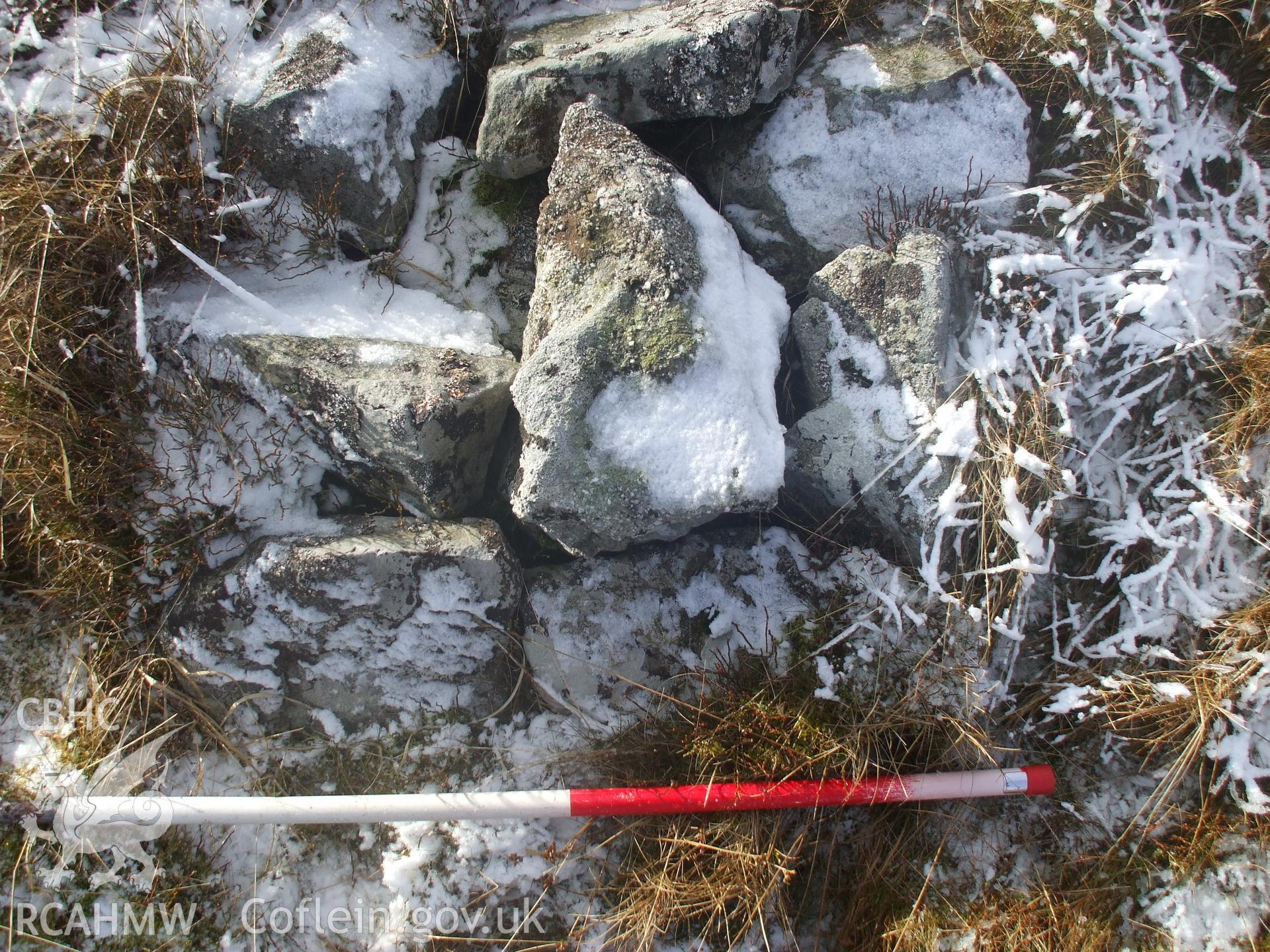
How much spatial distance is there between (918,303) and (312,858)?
9.27 feet

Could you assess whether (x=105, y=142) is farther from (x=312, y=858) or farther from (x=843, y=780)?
(x=843, y=780)

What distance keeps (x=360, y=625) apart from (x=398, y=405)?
76cm

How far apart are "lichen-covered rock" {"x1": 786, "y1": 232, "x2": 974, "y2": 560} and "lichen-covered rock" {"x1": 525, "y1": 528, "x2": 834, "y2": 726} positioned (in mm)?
342

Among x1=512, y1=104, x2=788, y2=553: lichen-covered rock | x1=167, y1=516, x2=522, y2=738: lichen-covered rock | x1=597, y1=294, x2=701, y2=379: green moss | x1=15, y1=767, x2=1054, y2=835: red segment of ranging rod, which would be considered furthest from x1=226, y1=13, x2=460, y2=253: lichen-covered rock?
x1=15, y1=767, x2=1054, y2=835: red segment of ranging rod

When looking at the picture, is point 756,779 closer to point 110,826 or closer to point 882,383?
point 882,383

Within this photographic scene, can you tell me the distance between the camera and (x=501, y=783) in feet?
8.41

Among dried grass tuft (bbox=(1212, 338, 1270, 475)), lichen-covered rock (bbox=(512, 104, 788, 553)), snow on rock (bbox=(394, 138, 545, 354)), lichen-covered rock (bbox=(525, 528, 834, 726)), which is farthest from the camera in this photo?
snow on rock (bbox=(394, 138, 545, 354))

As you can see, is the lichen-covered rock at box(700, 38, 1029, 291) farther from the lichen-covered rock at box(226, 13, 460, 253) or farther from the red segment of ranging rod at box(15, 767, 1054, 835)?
the red segment of ranging rod at box(15, 767, 1054, 835)

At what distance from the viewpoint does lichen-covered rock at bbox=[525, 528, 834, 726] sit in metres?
2.61

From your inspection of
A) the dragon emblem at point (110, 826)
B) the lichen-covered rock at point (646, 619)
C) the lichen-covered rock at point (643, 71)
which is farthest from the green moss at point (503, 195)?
the dragon emblem at point (110, 826)

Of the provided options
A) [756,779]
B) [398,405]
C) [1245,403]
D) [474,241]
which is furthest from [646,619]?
[1245,403]

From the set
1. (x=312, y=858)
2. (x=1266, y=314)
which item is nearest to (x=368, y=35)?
(x=312, y=858)

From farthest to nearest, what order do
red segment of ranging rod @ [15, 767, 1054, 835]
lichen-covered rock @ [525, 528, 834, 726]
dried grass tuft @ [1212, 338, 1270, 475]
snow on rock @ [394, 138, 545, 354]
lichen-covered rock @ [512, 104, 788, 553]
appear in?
1. snow on rock @ [394, 138, 545, 354]
2. lichen-covered rock @ [525, 528, 834, 726]
3. dried grass tuft @ [1212, 338, 1270, 475]
4. red segment of ranging rod @ [15, 767, 1054, 835]
5. lichen-covered rock @ [512, 104, 788, 553]

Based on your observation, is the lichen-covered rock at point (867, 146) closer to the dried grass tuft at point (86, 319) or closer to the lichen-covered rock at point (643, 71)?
the lichen-covered rock at point (643, 71)
